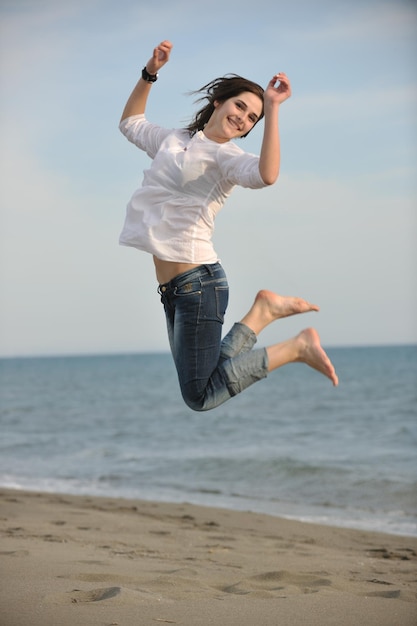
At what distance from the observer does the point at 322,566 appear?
6.50m

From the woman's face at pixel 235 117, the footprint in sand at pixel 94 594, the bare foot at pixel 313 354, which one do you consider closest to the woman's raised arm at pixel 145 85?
the woman's face at pixel 235 117

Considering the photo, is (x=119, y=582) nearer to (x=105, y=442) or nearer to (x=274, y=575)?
(x=274, y=575)

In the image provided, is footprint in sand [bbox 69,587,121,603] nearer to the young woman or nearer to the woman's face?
the young woman

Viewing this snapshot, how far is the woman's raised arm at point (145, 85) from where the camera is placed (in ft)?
13.6

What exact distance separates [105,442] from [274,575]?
39.1 feet

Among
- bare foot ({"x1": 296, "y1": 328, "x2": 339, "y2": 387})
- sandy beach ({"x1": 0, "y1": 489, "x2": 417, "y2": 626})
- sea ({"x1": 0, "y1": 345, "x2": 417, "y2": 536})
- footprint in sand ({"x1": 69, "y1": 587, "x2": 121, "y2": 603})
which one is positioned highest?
bare foot ({"x1": 296, "y1": 328, "x2": 339, "y2": 387})

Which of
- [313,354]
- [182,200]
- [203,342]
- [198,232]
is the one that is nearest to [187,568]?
[313,354]

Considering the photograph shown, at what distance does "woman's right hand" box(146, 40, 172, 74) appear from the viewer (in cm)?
412

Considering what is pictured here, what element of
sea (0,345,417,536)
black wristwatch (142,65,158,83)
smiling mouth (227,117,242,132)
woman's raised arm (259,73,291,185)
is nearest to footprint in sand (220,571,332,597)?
woman's raised arm (259,73,291,185)

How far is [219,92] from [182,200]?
1.94 ft

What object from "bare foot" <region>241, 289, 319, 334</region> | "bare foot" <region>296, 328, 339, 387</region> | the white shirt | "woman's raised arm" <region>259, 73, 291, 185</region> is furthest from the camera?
"bare foot" <region>241, 289, 319, 334</region>

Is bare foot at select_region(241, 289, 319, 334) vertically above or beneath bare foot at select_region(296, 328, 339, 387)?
above

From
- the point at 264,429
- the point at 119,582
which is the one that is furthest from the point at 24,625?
the point at 264,429

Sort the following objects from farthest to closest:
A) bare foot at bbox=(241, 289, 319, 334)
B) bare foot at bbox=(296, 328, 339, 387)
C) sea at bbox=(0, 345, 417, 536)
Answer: sea at bbox=(0, 345, 417, 536) → bare foot at bbox=(241, 289, 319, 334) → bare foot at bbox=(296, 328, 339, 387)
